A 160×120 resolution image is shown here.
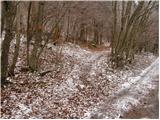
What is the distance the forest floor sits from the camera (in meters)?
11.9

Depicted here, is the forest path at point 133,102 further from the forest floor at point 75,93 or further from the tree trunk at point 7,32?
the tree trunk at point 7,32

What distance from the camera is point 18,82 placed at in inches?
554

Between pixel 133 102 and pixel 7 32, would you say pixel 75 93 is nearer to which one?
pixel 133 102

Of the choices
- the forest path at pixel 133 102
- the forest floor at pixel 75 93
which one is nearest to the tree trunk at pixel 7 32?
the forest floor at pixel 75 93

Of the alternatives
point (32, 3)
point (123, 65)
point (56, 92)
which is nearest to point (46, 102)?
point (56, 92)

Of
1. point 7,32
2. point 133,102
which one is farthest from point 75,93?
point 7,32

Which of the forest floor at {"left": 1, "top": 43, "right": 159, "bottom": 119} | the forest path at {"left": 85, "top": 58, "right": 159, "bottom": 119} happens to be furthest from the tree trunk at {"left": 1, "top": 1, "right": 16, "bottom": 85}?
the forest path at {"left": 85, "top": 58, "right": 159, "bottom": 119}

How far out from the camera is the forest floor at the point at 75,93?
1195 centimetres

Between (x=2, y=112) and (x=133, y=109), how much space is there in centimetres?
530

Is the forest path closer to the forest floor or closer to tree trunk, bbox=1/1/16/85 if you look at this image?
the forest floor

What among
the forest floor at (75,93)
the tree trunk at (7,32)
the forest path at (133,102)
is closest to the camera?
the forest floor at (75,93)

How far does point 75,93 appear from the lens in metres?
14.0

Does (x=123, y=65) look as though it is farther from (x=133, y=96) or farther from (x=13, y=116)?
(x=13, y=116)

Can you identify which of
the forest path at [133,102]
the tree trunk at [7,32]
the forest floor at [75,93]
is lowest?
the forest path at [133,102]
